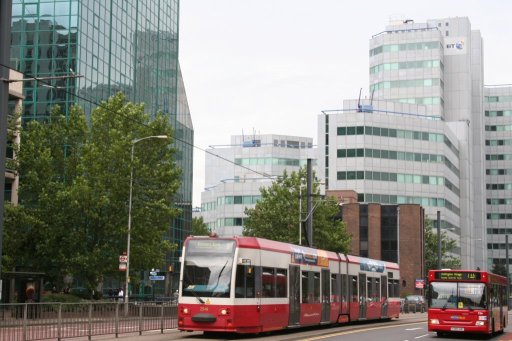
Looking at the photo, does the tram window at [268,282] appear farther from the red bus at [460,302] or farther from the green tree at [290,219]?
the green tree at [290,219]

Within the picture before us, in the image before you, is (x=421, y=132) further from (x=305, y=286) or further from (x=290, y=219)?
(x=305, y=286)

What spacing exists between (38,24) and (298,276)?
1696 inches

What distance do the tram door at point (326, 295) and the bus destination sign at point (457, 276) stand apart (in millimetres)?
4568

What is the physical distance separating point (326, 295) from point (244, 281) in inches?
312

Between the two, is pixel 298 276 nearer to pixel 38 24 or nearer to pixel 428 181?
pixel 38 24

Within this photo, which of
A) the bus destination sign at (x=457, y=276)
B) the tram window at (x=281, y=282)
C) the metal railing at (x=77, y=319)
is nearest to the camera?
the metal railing at (x=77, y=319)

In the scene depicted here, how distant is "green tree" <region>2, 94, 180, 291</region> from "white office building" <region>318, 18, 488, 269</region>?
6700cm

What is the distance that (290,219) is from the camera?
7038cm

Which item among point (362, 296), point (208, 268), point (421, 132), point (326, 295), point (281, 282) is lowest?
point (362, 296)

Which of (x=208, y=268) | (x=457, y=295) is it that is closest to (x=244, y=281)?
(x=208, y=268)

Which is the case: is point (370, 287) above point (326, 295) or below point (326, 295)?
above

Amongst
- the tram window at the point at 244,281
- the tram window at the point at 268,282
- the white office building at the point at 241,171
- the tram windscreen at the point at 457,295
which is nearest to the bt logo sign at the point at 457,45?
the white office building at the point at 241,171

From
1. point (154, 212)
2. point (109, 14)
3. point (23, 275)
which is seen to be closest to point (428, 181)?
point (109, 14)

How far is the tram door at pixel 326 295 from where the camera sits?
3197 cm
